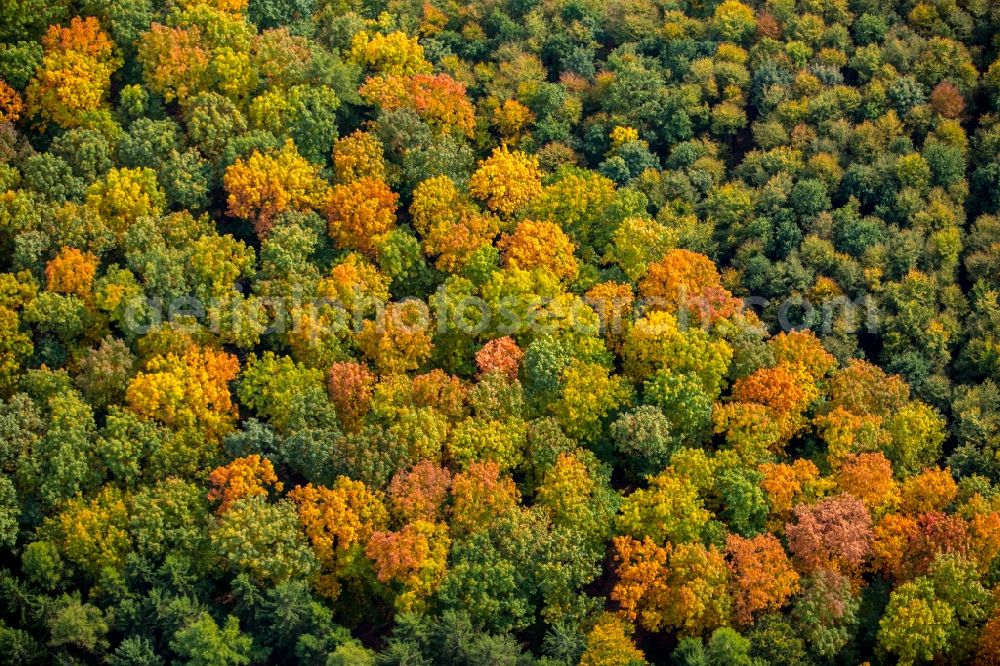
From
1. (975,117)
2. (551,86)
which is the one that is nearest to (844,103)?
(975,117)

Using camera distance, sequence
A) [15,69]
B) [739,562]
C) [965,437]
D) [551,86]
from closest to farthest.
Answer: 1. [739,562]
2. [965,437]
3. [15,69]
4. [551,86]

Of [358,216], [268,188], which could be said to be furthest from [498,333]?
[268,188]

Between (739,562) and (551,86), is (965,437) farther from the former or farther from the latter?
(551,86)

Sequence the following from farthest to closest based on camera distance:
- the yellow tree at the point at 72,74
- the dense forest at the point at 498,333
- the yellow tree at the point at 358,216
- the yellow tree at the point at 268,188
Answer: the yellow tree at the point at 72,74, the yellow tree at the point at 358,216, the yellow tree at the point at 268,188, the dense forest at the point at 498,333

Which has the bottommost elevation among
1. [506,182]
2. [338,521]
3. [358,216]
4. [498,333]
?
[338,521]

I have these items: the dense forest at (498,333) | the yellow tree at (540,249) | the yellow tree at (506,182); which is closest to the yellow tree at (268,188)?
the dense forest at (498,333)

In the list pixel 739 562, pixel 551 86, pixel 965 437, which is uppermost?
pixel 551 86

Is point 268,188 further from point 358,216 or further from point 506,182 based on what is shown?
point 506,182

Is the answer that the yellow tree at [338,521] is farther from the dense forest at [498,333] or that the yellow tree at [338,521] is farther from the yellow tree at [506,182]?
the yellow tree at [506,182]

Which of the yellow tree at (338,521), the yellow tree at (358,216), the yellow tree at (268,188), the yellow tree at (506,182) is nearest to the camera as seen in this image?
the yellow tree at (338,521)
